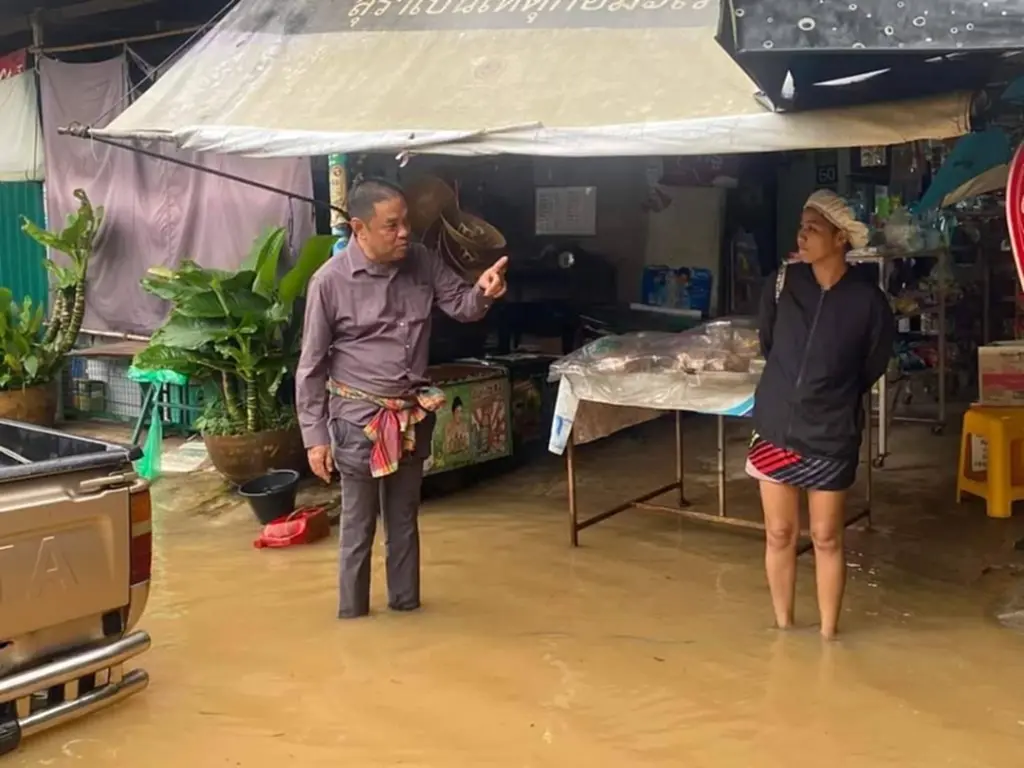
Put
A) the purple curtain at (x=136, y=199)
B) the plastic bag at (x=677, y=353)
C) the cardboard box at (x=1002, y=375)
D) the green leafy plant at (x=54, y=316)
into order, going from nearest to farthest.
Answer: the plastic bag at (x=677, y=353) → the cardboard box at (x=1002, y=375) → the purple curtain at (x=136, y=199) → the green leafy plant at (x=54, y=316)

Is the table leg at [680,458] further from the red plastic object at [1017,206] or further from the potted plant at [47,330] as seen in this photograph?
the potted plant at [47,330]

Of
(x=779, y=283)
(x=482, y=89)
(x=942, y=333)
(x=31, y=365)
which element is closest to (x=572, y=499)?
(x=779, y=283)

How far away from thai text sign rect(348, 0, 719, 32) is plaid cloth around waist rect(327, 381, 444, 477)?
1.80 m

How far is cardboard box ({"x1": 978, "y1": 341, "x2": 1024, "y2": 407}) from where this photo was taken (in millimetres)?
6340

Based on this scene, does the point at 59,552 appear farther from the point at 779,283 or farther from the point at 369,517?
the point at 779,283

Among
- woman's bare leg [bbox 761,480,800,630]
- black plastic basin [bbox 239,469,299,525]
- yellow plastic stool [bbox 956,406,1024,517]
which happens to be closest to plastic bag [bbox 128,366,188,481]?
black plastic basin [bbox 239,469,299,525]

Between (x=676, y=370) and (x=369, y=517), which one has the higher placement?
(x=676, y=370)

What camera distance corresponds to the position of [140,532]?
3564 millimetres

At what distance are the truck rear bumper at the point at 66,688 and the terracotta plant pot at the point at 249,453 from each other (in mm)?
3245

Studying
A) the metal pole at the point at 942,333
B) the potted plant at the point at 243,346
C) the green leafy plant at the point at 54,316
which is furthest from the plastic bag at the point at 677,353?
the green leafy plant at the point at 54,316

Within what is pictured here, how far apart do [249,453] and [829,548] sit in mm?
3824

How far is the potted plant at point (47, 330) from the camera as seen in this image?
8.62 meters

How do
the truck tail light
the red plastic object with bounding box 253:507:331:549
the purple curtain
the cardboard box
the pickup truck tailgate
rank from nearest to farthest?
the pickup truck tailgate
the truck tail light
the red plastic object with bounding box 253:507:331:549
the cardboard box
the purple curtain

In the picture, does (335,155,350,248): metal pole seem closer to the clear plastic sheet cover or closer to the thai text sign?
the thai text sign
